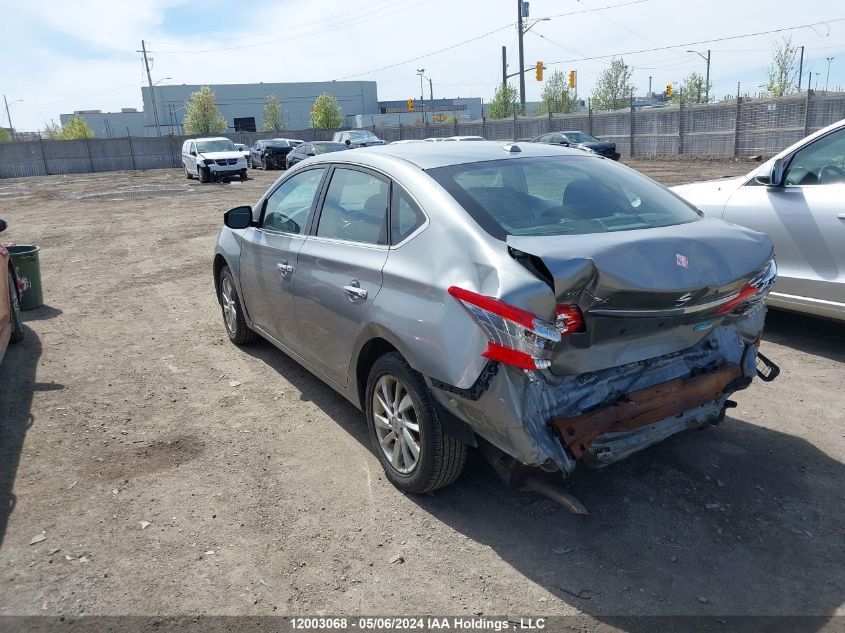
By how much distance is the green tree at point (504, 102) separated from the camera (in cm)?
6112

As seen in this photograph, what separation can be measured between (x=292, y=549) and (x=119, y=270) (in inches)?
319

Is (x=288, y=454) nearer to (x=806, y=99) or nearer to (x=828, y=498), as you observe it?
(x=828, y=498)

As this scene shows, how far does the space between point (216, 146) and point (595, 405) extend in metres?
28.4

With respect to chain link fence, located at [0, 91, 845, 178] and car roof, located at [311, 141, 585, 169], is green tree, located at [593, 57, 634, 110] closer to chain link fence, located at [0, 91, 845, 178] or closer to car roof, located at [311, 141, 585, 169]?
chain link fence, located at [0, 91, 845, 178]

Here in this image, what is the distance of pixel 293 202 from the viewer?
4.84 m

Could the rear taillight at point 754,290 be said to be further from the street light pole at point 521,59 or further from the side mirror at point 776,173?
the street light pole at point 521,59

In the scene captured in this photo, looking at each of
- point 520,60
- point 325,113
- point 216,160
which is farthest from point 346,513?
point 325,113

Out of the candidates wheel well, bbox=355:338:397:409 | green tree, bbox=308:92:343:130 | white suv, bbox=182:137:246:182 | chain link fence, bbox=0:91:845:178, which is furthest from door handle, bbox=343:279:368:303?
green tree, bbox=308:92:343:130

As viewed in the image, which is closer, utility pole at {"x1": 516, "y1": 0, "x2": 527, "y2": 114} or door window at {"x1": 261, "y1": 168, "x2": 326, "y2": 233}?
door window at {"x1": 261, "y1": 168, "x2": 326, "y2": 233}

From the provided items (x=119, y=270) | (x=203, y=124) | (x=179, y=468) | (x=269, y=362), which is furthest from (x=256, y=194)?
(x=203, y=124)

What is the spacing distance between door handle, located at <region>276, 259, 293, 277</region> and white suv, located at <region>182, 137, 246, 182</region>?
2450 cm

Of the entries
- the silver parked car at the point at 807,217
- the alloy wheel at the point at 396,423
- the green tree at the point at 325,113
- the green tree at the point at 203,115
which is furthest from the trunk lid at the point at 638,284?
the green tree at the point at 325,113

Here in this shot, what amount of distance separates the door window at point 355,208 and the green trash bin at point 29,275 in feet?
16.6

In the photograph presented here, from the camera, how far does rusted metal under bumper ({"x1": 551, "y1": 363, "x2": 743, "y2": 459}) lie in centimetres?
300
